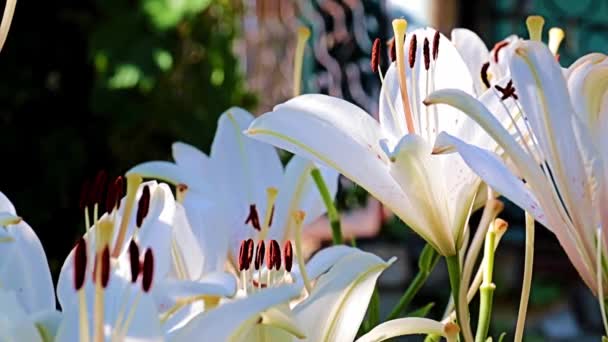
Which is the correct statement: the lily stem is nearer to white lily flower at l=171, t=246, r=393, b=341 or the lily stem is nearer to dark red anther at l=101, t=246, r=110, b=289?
white lily flower at l=171, t=246, r=393, b=341

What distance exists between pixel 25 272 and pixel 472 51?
320 millimetres

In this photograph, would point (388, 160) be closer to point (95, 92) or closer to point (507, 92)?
point (507, 92)

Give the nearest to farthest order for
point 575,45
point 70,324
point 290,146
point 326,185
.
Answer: point 70,324 → point 290,146 → point 326,185 → point 575,45

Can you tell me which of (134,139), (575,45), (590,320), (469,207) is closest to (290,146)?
(469,207)

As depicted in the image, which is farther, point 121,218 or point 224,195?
point 224,195

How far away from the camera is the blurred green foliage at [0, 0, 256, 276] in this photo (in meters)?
2.36

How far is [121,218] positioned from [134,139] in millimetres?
1944

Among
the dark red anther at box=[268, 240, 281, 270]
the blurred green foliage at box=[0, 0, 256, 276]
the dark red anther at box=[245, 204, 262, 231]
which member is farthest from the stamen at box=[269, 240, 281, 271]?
the blurred green foliage at box=[0, 0, 256, 276]

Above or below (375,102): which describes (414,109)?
above

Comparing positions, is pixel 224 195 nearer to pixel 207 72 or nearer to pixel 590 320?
pixel 207 72

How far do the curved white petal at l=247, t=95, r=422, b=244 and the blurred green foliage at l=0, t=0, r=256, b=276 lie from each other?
68.7 inches

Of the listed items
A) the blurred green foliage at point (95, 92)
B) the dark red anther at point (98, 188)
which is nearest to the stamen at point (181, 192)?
the dark red anther at point (98, 188)

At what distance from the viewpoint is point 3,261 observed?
55 centimetres

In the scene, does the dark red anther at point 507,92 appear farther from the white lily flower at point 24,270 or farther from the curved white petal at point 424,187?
the white lily flower at point 24,270
